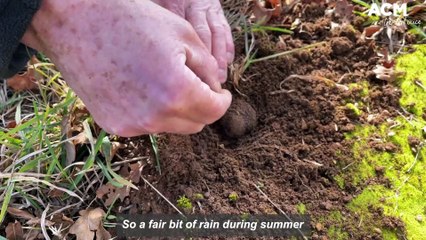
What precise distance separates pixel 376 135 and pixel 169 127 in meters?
0.79

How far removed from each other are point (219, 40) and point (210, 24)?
70 mm

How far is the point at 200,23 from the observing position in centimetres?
157

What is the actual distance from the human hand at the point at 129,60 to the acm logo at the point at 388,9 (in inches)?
40.7

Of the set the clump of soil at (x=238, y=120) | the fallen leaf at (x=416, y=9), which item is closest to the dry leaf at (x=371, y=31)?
the fallen leaf at (x=416, y=9)

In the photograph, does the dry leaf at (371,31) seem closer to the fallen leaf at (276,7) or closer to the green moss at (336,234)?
the fallen leaf at (276,7)

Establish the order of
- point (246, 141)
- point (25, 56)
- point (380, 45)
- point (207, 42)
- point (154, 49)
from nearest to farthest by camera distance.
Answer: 1. point (154, 49)
2. point (25, 56)
3. point (207, 42)
4. point (246, 141)
5. point (380, 45)

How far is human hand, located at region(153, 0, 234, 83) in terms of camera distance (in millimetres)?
1520

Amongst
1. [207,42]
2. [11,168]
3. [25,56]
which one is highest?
[25,56]

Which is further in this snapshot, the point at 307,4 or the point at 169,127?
the point at 307,4

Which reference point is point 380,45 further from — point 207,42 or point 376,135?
point 207,42

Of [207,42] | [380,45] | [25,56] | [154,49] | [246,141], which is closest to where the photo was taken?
[154,49]

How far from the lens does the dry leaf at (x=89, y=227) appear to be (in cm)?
145

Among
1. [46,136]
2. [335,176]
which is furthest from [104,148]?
[335,176]

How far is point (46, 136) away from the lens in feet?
5.11
